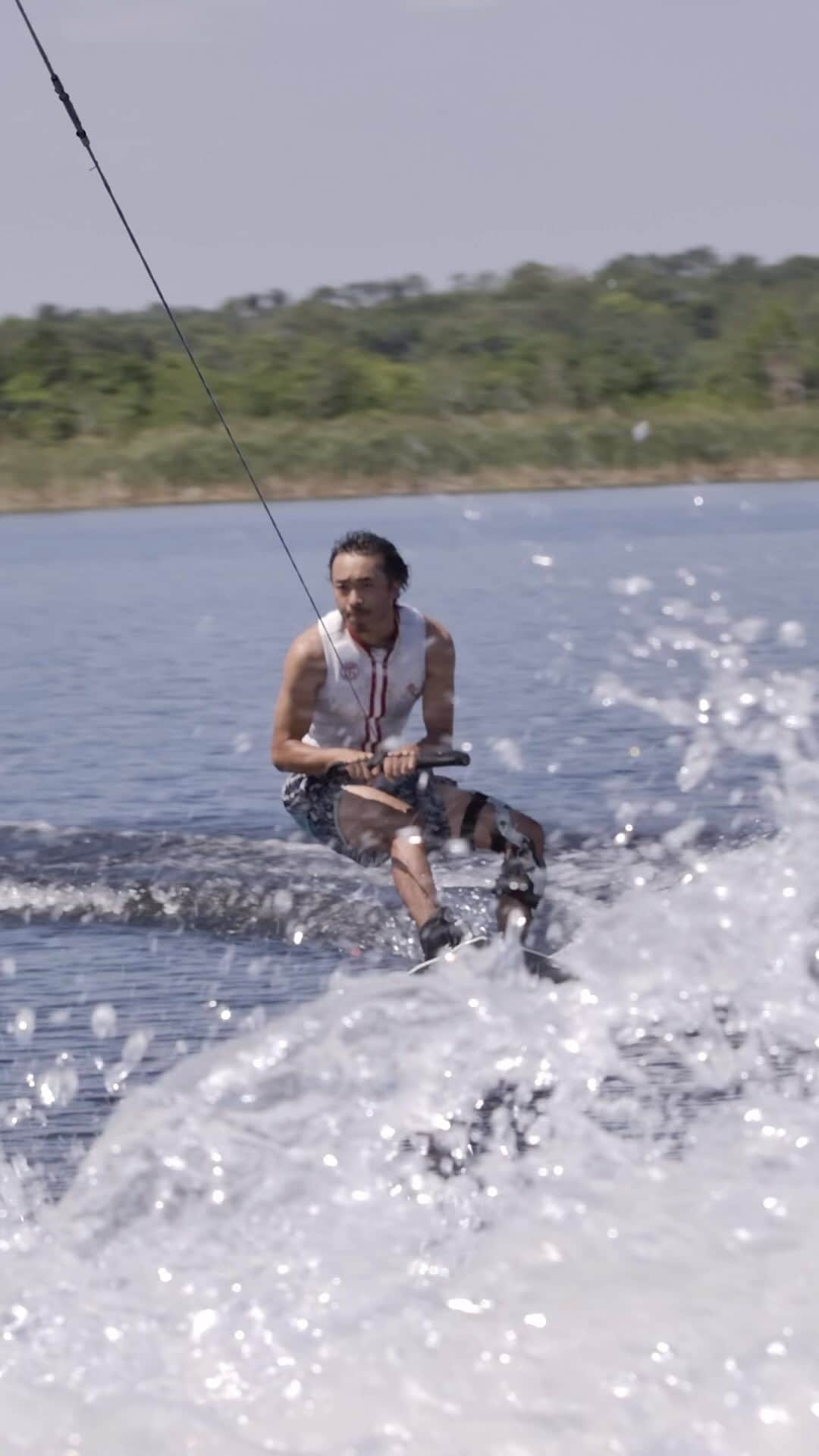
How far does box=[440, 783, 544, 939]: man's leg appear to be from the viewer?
6418 millimetres

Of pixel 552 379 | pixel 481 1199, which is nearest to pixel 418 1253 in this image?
pixel 481 1199

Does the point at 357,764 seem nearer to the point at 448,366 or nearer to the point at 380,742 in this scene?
the point at 380,742

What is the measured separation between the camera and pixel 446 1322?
4.29m

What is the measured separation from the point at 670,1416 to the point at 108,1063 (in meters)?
2.61

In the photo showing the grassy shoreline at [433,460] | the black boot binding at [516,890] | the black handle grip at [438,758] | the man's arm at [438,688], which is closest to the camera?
the black handle grip at [438,758]

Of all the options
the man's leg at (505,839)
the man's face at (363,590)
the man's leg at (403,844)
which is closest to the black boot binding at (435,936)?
the man's leg at (403,844)

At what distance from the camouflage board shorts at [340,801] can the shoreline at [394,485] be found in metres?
28.3

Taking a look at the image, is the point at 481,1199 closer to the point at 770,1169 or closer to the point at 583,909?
the point at 770,1169

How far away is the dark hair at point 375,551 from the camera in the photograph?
21.3 feet

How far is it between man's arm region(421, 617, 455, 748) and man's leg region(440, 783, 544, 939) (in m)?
0.19

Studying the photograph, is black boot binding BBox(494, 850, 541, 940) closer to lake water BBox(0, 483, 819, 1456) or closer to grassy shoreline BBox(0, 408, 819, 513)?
lake water BBox(0, 483, 819, 1456)

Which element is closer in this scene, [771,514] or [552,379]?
[771,514]

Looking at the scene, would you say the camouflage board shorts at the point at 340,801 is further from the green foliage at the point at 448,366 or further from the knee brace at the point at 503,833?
the green foliage at the point at 448,366

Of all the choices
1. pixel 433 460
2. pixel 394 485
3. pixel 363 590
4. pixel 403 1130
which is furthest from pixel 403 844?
pixel 394 485
